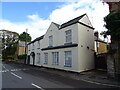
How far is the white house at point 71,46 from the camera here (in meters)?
16.1

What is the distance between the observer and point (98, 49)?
2273cm

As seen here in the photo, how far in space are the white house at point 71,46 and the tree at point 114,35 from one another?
4.65 meters

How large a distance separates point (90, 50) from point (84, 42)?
6.22ft

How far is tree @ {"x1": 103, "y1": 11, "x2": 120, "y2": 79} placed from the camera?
→ 10.9 metres

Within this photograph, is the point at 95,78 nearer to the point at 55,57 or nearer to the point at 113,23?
the point at 113,23

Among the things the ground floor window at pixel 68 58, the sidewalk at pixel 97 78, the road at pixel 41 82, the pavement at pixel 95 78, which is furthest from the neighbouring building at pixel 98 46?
the road at pixel 41 82

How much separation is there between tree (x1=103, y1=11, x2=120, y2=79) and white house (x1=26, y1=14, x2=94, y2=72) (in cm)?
465

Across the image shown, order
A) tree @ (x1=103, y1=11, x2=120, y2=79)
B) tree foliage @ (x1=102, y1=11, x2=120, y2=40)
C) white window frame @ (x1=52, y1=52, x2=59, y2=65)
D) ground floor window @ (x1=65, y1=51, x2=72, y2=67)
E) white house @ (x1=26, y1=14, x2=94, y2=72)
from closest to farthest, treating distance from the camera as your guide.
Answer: tree foliage @ (x1=102, y1=11, x2=120, y2=40), tree @ (x1=103, y1=11, x2=120, y2=79), white house @ (x1=26, y1=14, x2=94, y2=72), ground floor window @ (x1=65, y1=51, x2=72, y2=67), white window frame @ (x1=52, y1=52, x2=59, y2=65)

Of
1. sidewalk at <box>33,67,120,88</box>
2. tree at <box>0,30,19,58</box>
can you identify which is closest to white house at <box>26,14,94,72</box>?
sidewalk at <box>33,67,120,88</box>

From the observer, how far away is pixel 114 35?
36.3 ft

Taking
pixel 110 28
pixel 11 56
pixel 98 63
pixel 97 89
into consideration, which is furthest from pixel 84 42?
pixel 11 56

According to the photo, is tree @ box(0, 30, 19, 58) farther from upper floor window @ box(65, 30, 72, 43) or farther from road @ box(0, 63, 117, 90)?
road @ box(0, 63, 117, 90)

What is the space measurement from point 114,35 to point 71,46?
6685mm

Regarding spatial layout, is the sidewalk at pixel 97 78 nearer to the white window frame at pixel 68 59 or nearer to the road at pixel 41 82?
the road at pixel 41 82
